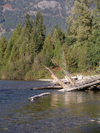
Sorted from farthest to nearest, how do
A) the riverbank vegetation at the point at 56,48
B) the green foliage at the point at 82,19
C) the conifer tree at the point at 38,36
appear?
the conifer tree at the point at 38,36 → the green foliage at the point at 82,19 → the riverbank vegetation at the point at 56,48

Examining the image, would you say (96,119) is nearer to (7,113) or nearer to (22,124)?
(22,124)

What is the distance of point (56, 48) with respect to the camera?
279 ft

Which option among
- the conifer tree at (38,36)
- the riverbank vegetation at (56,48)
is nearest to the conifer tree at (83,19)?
the riverbank vegetation at (56,48)

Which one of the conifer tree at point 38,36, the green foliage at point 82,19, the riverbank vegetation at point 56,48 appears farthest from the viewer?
the conifer tree at point 38,36

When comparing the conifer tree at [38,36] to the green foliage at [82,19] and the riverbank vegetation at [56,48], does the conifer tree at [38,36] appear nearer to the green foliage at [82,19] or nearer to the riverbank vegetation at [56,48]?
the riverbank vegetation at [56,48]

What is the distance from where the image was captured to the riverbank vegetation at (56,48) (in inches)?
2478

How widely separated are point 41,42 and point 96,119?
84135 mm

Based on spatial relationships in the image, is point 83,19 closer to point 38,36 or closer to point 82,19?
point 82,19

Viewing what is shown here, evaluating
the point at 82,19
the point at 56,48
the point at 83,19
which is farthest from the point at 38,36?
the point at 83,19

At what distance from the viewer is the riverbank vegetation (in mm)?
62938

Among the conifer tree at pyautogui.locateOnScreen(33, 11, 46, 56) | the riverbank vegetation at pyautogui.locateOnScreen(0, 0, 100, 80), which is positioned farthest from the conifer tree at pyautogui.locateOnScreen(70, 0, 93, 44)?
the conifer tree at pyautogui.locateOnScreen(33, 11, 46, 56)

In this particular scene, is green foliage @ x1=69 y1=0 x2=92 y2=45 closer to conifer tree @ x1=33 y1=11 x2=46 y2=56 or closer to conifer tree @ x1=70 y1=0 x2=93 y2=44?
conifer tree @ x1=70 y1=0 x2=93 y2=44

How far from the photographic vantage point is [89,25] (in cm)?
6831

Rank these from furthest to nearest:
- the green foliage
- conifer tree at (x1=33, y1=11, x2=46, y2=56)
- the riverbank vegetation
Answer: conifer tree at (x1=33, y1=11, x2=46, y2=56)
the green foliage
the riverbank vegetation
